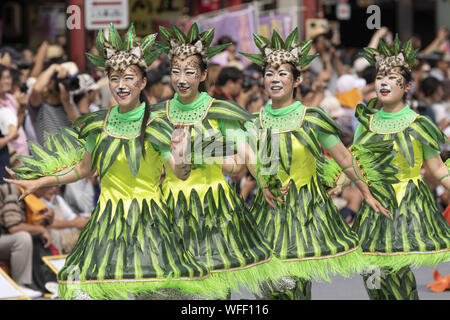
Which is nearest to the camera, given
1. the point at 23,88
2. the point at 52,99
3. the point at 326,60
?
the point at 52,99

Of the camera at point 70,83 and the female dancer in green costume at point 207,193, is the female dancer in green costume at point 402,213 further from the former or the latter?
the camera at point 70,83

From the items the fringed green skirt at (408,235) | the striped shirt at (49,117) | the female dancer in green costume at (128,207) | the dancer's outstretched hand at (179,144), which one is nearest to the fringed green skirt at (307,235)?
the fringed green skirt at (408,235)

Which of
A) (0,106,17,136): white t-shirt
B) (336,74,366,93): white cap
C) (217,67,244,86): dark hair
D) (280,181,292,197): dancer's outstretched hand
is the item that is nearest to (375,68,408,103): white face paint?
(280,181,292,197): dancer's outstretched hand

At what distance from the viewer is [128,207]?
580 cm

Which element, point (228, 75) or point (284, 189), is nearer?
point (284, 189)

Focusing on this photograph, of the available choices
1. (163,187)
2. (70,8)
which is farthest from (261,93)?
(163,187)

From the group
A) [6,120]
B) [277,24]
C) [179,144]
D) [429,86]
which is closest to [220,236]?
[179,144]

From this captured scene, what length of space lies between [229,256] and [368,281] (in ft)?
4.24

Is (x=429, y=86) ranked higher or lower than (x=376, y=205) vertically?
higher

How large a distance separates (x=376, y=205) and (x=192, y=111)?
5.05ft

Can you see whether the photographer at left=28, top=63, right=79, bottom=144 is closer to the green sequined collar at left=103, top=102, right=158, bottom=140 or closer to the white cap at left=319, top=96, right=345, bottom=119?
the white cap at left=319, top=96, right=345, bottom=119

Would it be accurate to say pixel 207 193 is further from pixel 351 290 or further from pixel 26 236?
pixel 351 290

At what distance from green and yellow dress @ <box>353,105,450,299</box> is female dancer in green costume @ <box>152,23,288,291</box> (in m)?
0.96

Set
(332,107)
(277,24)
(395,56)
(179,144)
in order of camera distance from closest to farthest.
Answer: (179,144)
(395,56)
(332,107)
(277,24)
